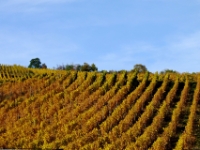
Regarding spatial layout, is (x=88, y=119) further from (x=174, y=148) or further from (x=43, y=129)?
(x=174, y=148)

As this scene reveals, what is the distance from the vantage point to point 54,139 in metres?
23.0

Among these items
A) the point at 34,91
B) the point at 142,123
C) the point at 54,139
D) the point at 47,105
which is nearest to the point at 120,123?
the point at 142,123

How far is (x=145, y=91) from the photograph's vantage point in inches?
1048

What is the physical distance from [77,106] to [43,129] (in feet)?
9.63

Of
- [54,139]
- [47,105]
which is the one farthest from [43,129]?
[47,105]

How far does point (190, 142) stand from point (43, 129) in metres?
8.59

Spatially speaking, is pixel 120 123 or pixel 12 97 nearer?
pixel 120 123

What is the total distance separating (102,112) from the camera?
80.9 feet

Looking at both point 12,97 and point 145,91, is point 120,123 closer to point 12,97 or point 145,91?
point 145,91

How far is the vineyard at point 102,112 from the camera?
20.8 meters

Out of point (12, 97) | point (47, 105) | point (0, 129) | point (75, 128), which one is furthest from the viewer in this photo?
point (12, 97)

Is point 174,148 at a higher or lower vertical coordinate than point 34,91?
lower

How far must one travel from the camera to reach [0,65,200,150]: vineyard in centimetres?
2083

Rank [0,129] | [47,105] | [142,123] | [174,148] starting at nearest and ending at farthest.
Answer: [174,148] → [142,123] → [0,129] → [47,105]
